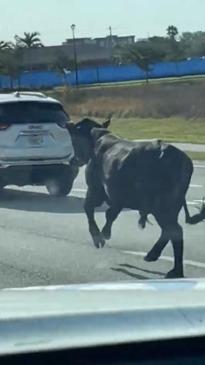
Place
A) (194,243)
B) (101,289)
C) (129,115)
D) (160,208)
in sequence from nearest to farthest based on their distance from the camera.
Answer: (101,289), (160,208), (194,243), (129,115)

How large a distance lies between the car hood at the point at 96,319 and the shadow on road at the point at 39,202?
49.1 ft

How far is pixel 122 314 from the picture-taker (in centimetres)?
298

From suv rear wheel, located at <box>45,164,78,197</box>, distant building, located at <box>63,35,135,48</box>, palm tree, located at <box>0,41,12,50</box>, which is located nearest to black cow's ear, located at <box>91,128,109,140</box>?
suv rear wheel, located at <box>45,164,78,197</box>

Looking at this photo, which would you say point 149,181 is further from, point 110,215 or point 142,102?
point 142,102

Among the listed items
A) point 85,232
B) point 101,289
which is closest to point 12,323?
point 101,289

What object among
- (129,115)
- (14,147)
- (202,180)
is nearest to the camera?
(14,147)

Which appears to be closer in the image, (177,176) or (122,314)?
(122,314)

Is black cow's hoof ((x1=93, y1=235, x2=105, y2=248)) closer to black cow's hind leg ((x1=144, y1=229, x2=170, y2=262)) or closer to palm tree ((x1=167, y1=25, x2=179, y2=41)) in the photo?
black cow's hind leg ((x1=144, y1=229, x2=170, y2=262))

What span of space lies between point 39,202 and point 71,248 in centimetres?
671

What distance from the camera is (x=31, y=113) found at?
22.0 meters

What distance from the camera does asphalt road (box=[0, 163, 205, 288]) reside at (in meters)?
12.6

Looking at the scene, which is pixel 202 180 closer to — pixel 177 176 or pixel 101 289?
pixel 177 176

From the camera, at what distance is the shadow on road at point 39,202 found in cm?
1980

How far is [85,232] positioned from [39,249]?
1629 millimetres
